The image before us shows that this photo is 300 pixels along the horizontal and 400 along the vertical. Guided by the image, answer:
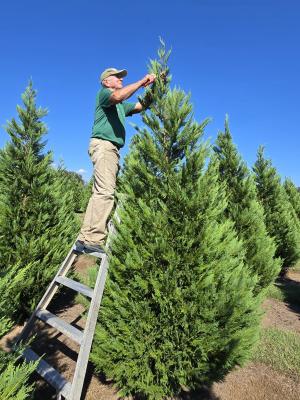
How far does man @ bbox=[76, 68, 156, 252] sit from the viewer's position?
4.32 m

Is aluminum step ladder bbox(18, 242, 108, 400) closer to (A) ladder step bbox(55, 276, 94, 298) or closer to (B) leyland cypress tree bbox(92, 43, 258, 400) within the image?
(A) ladder step bbox(55, 276, 94, 298)

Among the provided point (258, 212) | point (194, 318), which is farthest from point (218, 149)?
point (194, 318)

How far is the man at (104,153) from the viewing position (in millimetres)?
4318

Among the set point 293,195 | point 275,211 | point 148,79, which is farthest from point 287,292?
point 293,195

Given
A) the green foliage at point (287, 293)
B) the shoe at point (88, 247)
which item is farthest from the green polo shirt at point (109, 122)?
the green foliage at point (287, 293)

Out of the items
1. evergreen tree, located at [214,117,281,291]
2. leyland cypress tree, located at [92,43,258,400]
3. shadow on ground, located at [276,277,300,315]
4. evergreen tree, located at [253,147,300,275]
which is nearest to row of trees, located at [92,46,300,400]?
leyland cypress tree, located at [92,43,258,400]

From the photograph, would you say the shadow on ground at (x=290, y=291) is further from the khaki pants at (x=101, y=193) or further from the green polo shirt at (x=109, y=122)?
the green polo shirt at (x=109, y=122)

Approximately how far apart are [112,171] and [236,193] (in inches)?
180

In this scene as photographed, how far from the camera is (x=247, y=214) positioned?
25.3ft

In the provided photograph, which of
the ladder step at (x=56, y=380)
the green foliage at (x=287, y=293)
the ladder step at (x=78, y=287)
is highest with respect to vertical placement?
the ladder step at (x=78, y=287)

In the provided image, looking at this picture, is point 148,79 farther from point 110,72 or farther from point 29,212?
point 29,212

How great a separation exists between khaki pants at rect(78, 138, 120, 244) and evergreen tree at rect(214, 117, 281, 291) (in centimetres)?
411

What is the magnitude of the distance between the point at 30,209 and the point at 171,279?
4062mm

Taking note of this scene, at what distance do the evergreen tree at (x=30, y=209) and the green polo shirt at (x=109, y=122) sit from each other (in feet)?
8.51
